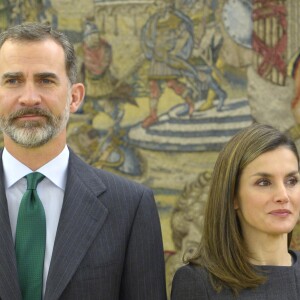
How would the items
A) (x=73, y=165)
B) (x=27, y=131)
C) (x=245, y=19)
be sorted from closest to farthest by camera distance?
1. (x=27, y=131)
2. (x=73, y=165)
3. (x=245, y=19)

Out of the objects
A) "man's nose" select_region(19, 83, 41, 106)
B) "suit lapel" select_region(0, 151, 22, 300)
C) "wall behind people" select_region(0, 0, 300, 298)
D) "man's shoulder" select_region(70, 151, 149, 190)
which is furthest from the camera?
"wall behind people" select_region(0, 0, 300, 298)

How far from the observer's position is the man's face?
3.24 metres

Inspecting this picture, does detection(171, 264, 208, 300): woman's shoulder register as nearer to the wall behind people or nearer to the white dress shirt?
the white dress shirt

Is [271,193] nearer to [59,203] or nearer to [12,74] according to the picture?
[59,203]

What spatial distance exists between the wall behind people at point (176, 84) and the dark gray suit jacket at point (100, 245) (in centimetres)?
291

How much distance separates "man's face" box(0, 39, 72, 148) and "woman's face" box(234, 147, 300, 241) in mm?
853

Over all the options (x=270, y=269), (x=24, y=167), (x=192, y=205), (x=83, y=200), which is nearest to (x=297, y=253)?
(x=270, y=269)

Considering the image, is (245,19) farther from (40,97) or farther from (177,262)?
(40,97)

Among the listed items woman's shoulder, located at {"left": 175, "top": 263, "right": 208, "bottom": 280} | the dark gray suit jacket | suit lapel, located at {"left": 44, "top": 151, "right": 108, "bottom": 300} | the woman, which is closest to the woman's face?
the woman

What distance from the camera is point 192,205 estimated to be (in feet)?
21.0

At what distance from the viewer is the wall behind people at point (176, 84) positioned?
6.35 metres

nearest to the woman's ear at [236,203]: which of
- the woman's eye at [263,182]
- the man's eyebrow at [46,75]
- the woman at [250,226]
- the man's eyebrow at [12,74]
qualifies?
the woman at [250,226]

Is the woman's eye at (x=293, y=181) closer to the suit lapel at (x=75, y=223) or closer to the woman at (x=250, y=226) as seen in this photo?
the woman at (x=250, y=226)

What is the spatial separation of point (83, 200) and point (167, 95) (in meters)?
3.22
